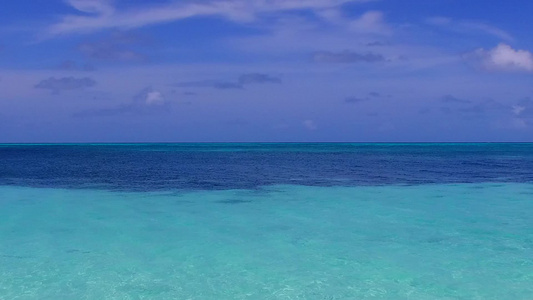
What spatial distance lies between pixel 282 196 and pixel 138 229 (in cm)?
863

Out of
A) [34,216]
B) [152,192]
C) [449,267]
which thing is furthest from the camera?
[152,192]

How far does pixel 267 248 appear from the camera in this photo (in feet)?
39.3

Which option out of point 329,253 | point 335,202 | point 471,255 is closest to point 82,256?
point 329,253

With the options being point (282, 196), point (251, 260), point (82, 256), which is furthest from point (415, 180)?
point (82, 256)

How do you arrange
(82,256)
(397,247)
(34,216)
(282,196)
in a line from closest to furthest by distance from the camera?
(82,256)
(397,247)
(34,216)
(282,196)

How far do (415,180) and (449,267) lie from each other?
19.4m

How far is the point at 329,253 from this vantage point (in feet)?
37.7

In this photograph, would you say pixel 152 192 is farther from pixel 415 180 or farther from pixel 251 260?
pixel 415 180

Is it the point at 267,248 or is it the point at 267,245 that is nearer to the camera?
the point at 267,248

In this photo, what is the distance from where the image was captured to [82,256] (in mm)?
11258

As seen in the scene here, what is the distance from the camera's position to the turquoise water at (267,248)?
30.0 ft

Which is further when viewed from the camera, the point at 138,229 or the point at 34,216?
the point at 34,216

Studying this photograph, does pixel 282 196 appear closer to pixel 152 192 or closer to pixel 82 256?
pixel 152 192

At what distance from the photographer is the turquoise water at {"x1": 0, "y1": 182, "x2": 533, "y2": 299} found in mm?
9156
